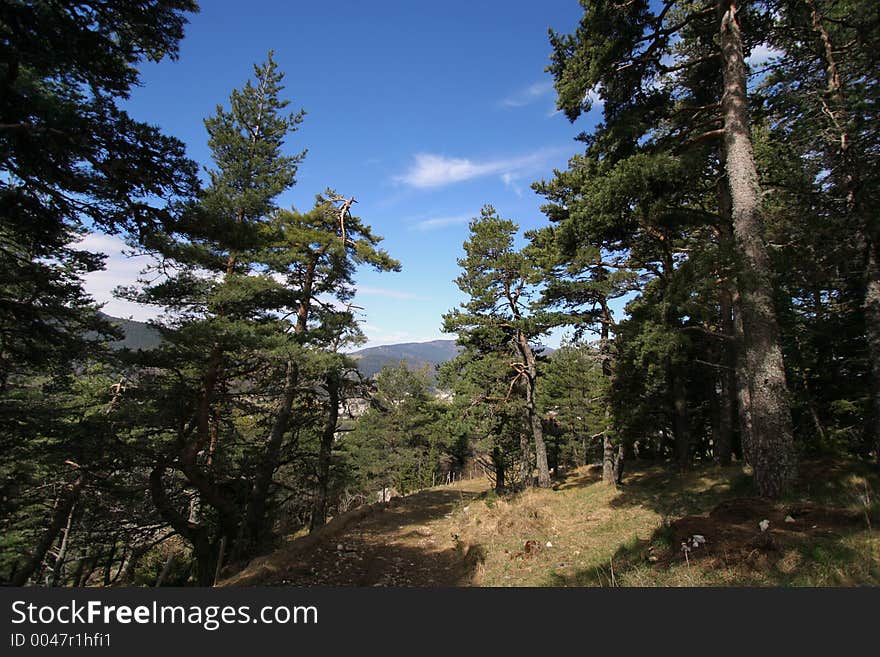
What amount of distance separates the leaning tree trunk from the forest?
0.12 ft

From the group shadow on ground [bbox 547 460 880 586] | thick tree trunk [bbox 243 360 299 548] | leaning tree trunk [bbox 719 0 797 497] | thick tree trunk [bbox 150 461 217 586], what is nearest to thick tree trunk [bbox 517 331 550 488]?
thick tree trunk [bbox 243 360 299 548]

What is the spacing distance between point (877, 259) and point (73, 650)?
1570cm

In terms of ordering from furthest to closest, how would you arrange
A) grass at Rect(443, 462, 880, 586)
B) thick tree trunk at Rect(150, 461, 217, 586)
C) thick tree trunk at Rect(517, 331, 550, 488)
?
thick tree trunk at Rect(517, 331, 550, 488), thick tree trunk at Rect(150, 461, 217, 586), grass at Rect(443, 462, 880, 586)

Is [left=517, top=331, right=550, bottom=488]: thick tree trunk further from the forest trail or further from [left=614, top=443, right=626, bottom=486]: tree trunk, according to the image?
the forest trail

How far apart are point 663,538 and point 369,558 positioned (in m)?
8.35

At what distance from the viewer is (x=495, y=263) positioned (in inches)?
738

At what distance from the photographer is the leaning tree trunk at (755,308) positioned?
6.23 meters

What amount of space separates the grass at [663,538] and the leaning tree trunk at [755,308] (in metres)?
0.62

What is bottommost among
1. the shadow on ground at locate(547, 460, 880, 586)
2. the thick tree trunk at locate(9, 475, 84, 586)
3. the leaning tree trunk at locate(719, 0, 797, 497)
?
the thick tree trunk at locate(9, 475, 84, 586)

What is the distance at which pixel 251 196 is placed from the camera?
1228 centimetres

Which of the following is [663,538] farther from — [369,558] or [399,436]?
[399,436]

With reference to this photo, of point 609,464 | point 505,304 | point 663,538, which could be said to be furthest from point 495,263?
point 663,538

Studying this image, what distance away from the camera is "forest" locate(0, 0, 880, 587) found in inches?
242

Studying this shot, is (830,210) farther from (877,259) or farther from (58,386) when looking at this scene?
(58,386)
